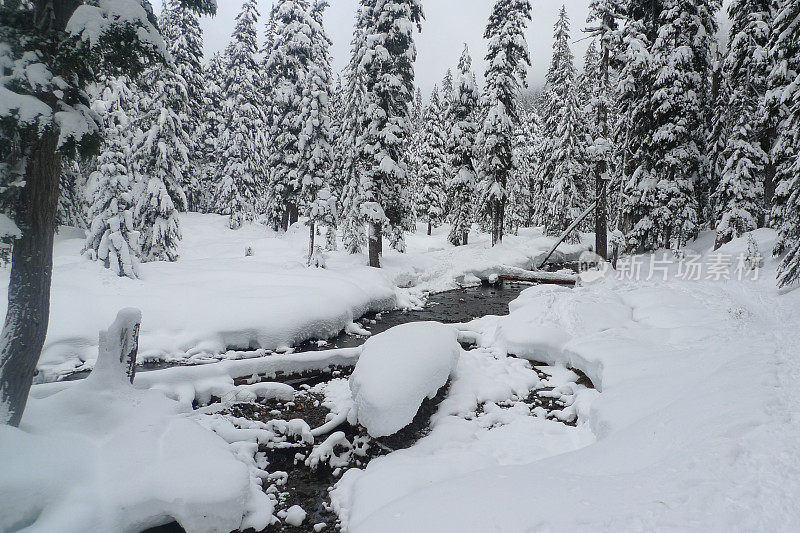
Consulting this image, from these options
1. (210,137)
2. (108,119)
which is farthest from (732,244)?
(210,137)

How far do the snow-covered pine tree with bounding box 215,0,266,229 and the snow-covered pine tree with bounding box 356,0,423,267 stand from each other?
1776 centimetres

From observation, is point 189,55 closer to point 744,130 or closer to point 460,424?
point 460,424

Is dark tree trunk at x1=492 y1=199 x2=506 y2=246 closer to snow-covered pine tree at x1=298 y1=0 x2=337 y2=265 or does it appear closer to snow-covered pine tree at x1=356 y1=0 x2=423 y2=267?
snow-covered pine tree at x1=356 y1=0 x2=423 y2=267

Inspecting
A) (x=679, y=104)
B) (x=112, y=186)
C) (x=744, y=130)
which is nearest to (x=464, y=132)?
(x=679, y=104)

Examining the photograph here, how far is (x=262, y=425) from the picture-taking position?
8.06m

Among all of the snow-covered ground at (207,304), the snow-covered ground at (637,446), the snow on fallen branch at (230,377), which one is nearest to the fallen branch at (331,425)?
the snow-covered ground at (637,446)

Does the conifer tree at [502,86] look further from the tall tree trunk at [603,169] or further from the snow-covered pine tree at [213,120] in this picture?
the snow-covered pine tree at [213,120]

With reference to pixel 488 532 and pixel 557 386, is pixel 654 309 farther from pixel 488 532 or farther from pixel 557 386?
pixel 488 532

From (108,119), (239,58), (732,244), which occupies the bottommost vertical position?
(732,244)

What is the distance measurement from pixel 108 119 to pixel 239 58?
62.1 ft

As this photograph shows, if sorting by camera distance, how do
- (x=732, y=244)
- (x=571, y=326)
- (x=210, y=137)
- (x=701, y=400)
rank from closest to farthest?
(x=701, y=400), (x=571, y=326), (x=732, y=244), (x=210, y=137)

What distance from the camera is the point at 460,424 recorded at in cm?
802

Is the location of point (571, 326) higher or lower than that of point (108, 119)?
lower

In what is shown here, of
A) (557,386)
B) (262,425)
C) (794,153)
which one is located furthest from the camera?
(794,153)
